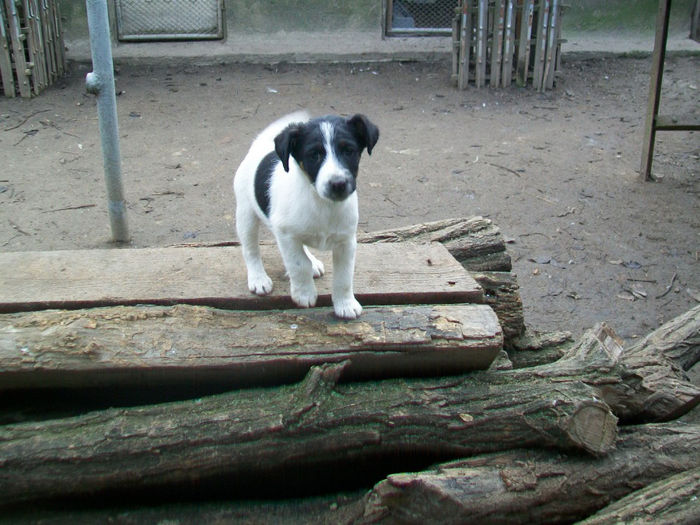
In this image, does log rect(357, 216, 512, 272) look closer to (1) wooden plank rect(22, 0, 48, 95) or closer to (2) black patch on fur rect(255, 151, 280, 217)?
(2) black patch on fur rect(255, 151, 280, 217)

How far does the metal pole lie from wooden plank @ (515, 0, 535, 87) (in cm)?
589

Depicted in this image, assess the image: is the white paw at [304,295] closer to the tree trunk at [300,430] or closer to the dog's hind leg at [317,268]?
the dog's hind leg at [317,268]

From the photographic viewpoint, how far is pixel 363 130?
9.72 feet

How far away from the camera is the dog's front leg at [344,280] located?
316 centimetres

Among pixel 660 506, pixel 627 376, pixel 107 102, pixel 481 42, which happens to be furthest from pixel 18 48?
pixel 660 506

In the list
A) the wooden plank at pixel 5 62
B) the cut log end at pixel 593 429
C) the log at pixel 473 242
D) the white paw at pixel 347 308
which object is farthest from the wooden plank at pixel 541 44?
the cut log end at pixel 593 429

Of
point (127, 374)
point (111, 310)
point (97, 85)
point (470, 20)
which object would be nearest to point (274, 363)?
point (127, 374)

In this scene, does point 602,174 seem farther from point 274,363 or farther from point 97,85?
point 274,363

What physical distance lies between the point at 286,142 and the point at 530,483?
1.68m

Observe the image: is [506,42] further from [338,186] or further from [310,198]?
[338,186]

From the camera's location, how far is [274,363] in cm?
289

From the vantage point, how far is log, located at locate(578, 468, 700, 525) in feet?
8.16

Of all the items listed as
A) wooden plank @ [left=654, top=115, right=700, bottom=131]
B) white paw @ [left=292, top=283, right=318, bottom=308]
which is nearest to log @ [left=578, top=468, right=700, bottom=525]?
white paw @ [left=292, top=283, right=318, bottom=308]

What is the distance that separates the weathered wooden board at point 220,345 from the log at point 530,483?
51 cm
